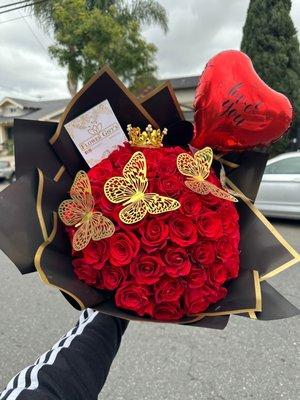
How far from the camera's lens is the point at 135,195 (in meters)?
0.79

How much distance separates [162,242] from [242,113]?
0.34 meters

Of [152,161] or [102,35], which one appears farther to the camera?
[102,35]

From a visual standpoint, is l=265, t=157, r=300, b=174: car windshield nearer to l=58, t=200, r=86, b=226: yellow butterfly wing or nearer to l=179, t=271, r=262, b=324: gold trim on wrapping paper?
l=179, t=271, r=262, b=324: gold trim on wrapping paper

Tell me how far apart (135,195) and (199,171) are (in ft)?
0.50

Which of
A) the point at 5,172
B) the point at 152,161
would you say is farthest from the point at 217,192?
the point at 5,172

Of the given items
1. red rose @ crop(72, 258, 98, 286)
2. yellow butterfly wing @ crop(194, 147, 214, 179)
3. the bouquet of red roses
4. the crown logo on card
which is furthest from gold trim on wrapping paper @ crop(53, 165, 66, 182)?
yellow butterfly wing @ crop(194, 147, 214, 179)

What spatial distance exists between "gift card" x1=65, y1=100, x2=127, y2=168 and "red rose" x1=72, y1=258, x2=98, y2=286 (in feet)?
0.80

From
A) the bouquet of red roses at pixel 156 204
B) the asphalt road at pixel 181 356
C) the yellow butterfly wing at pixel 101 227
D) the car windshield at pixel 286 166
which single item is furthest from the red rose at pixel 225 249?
the car windshield at pixel 286 166

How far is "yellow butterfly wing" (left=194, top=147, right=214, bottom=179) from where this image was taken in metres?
0.83

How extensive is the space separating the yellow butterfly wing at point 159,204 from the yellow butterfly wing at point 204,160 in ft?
0.36

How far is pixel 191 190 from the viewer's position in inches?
31.5

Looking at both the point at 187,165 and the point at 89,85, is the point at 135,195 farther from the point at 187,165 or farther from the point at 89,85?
the point at 89,85

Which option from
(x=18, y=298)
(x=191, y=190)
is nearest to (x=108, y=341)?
(x=191, y=190)

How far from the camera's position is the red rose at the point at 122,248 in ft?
2.44
